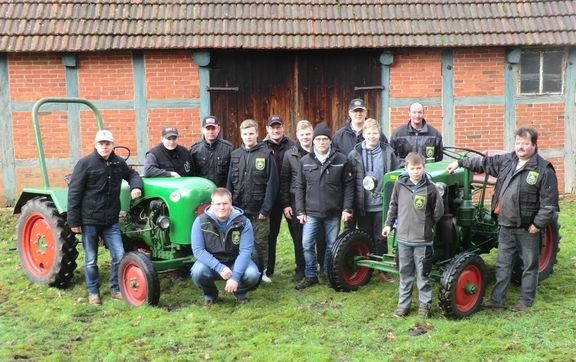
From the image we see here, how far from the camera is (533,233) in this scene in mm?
5230

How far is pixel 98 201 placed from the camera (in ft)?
18.1

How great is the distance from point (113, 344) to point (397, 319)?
2.16 m

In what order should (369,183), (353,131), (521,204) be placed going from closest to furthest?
1. (521,204)
2. (369,183)
3. (353,131)

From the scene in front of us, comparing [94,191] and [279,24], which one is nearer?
[94,191]

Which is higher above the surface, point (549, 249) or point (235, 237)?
point (235, 237)

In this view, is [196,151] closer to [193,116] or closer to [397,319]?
[397,319]

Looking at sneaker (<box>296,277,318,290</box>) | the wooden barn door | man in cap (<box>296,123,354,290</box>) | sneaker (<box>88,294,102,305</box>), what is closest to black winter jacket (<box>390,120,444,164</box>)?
man in cap (<box>296,123,354,290</box>)

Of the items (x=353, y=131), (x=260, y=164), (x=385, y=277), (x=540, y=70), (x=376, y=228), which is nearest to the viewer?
(x=260, y=164)

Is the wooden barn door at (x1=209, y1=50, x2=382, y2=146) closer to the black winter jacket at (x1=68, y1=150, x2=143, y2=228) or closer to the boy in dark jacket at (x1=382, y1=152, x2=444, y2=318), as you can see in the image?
the black winter jacket at (x1=68, y1=150, x2=143, y2=228)

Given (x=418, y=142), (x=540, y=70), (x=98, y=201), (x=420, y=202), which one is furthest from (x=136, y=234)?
(x=540, y=70)

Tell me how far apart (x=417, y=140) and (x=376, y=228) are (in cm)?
105

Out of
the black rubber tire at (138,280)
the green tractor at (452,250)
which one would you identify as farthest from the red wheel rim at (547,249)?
the black rubber tire at (138,280)

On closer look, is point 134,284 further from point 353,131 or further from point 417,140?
point 417,140

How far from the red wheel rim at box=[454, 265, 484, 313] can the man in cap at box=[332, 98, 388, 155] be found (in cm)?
159
